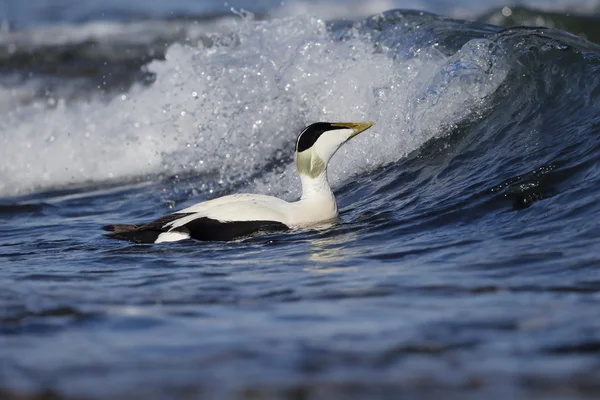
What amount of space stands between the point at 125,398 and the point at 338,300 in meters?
1.30

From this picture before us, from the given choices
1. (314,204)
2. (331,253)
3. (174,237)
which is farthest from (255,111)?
(331,253)

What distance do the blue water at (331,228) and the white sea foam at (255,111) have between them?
0.02 m

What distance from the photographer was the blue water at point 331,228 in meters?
3.20

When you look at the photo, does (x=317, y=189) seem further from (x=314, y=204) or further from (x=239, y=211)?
(x=239, y=211)

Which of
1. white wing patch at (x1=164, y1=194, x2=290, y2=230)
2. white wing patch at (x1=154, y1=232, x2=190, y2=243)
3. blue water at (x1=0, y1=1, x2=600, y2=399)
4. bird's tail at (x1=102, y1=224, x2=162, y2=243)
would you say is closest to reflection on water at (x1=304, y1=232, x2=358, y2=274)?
blue water at (x1=0, y1=1, x2=600, y2=399)

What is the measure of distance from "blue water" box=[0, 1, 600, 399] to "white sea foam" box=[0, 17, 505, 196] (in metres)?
→ 0.02

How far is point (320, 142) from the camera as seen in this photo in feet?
21.6

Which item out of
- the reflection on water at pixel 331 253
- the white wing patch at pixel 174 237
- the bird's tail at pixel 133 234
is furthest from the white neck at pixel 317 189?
the bird's tail at pixel 133 234

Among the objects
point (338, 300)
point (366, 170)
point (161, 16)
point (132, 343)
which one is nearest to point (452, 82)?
point (366, 170)

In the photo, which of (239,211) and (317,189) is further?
(317,189)

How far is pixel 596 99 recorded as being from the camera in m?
7.27

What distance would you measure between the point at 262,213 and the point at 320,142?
788mm

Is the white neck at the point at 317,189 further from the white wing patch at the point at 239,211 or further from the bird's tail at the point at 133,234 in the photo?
the bird's tail at the point at 133,234

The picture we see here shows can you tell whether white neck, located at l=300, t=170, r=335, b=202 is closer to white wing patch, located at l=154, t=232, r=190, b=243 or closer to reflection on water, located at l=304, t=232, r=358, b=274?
reflection on water, located at l=304, t=232, r=358, b=274
